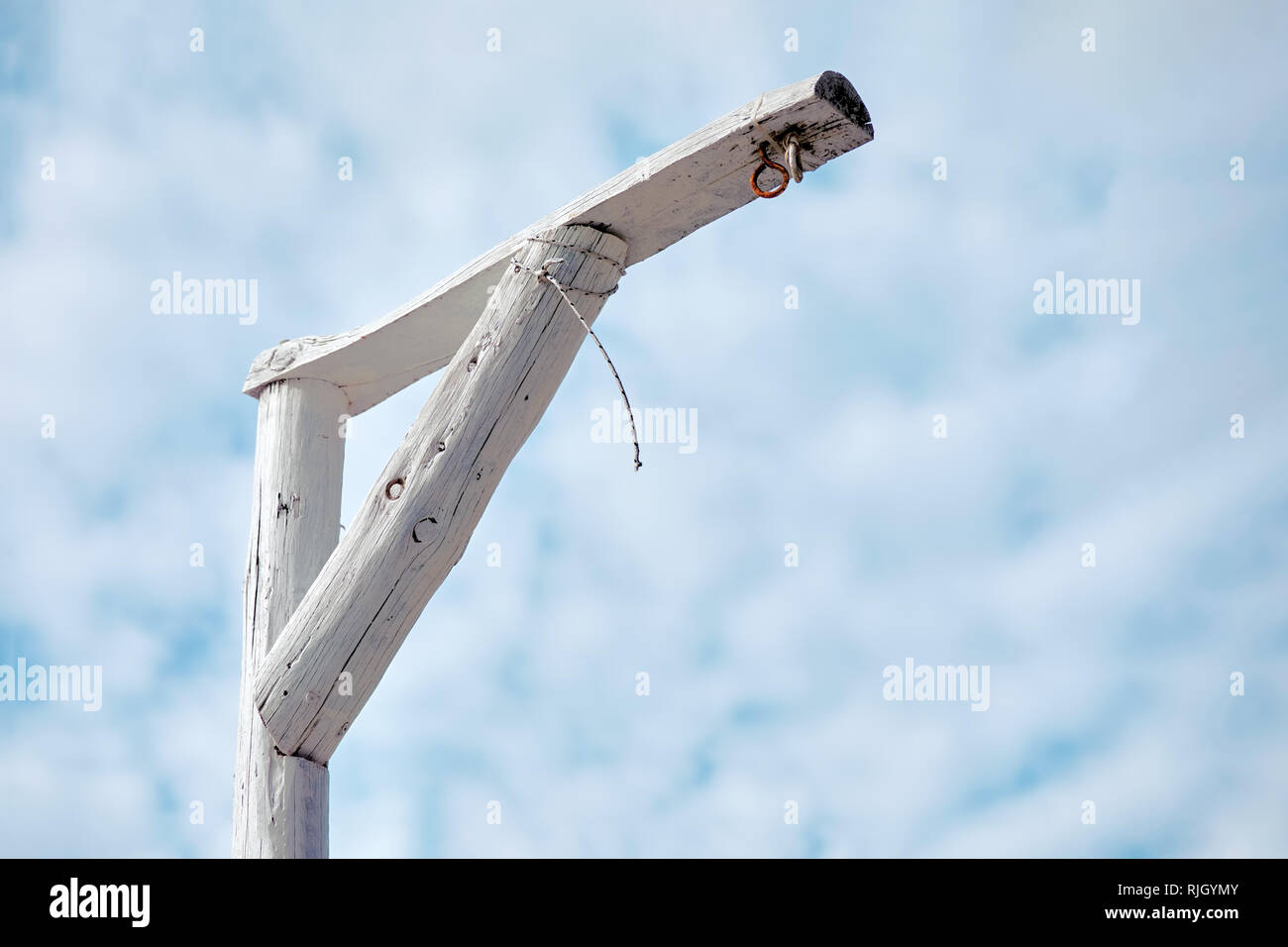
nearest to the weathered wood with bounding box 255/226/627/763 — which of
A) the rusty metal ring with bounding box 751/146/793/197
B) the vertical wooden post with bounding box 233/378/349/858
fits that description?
the vertical wooden post with bounding box 233/378/349/858

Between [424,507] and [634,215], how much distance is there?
0.61 m

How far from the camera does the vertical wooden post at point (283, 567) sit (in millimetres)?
2295

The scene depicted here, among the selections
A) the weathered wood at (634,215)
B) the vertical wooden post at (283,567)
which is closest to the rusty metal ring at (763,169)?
the weathered wood at (634,215)

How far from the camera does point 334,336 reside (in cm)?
267

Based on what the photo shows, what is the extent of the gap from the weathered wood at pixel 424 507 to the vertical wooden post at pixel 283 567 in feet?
0.20

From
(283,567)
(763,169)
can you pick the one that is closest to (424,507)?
(283,567)

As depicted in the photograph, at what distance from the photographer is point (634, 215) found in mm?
2312

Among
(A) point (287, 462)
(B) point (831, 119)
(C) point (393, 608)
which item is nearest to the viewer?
(B) point (831, 119)

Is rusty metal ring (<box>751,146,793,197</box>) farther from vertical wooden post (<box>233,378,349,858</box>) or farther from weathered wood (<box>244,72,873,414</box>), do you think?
vertical wooden post (<box>233,378,349,858</box>)

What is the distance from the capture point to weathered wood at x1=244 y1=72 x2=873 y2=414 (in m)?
2.13

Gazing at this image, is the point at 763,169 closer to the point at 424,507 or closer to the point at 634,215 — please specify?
the point at 634,215
